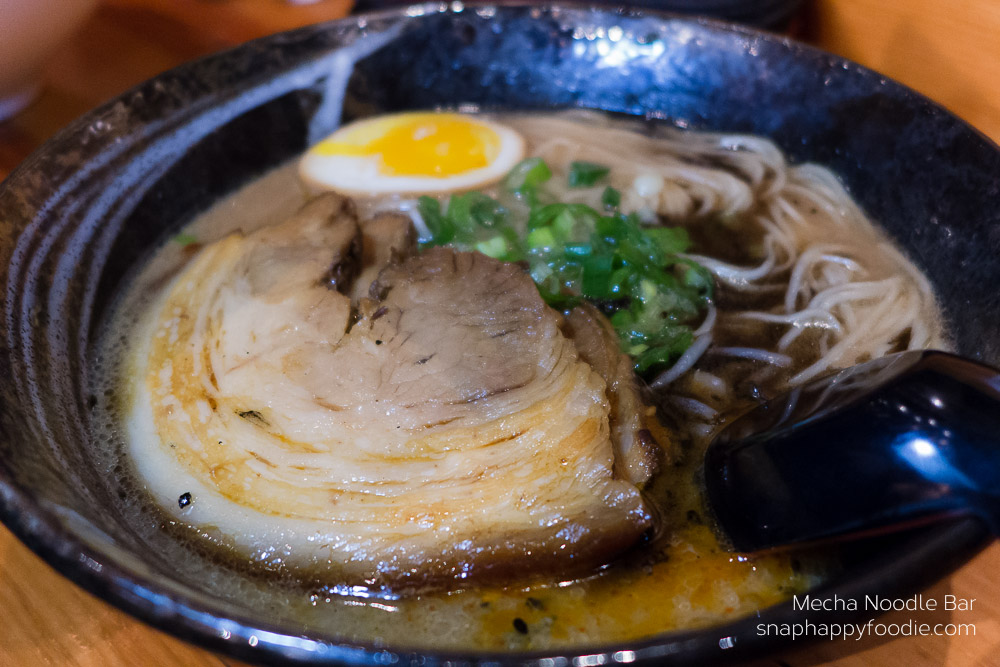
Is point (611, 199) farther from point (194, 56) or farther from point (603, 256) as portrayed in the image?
point (194, 56)

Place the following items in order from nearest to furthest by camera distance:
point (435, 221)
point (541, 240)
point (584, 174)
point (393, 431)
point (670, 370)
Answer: point (393, 431) < point (670, 370) < point (541, 240) < point (435, 221) < point (584, 174)

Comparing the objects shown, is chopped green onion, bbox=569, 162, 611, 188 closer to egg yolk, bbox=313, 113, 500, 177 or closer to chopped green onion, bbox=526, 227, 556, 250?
egg yolk, bbox=313, 113, 500, 177

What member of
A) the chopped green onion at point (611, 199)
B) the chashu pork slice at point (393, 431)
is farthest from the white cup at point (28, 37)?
the chopped green onion at point (611, 199)

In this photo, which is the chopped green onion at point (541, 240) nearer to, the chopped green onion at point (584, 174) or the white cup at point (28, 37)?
the chopped green onion at point (584, 174)

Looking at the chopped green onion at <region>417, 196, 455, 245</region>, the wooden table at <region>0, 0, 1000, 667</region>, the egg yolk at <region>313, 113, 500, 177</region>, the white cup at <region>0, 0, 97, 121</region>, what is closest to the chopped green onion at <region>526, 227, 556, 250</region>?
the chopped green onion at <region>417, 196, 455, 245</region>

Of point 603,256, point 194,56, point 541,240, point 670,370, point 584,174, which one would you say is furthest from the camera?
point 194,56

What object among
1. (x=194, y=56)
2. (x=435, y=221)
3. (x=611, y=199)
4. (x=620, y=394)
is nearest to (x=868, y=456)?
(x=620, y=394)
